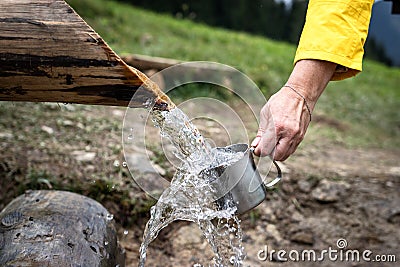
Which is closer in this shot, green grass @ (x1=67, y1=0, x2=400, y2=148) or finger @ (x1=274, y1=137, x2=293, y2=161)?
finger @ (x1=274, y1=137, x2=293, y2=161)

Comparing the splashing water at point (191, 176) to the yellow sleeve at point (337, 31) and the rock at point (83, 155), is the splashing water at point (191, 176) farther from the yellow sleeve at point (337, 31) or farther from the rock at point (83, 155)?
the rock at point (83, 155)

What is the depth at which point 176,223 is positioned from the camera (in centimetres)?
307

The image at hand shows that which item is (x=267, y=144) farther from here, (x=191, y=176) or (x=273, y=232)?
(x=273, y=232)

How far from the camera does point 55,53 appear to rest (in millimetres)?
1755

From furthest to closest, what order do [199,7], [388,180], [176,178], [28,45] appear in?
[199,7] → [388,180] → [176,178] → [28,45]

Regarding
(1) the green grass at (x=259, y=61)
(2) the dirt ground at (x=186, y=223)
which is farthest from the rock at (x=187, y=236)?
(1) the green grass at (x=259, y=61)

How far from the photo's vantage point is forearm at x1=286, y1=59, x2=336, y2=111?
1922 mm

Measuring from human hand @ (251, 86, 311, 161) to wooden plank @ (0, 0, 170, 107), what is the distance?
19.1 inches

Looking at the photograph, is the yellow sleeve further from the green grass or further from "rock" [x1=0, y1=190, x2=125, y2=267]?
the green grass

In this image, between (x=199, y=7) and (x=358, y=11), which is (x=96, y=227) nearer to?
(x=358, y=11)

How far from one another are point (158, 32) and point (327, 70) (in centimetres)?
743

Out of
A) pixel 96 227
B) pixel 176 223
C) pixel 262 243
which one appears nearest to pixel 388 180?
pixel 262 243

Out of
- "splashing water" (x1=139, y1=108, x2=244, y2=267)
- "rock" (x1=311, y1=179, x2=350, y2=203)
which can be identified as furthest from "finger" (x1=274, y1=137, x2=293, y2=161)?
"rock" (x1=311, y1=179, x2=350, y2=203)

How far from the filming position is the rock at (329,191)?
334 cm
